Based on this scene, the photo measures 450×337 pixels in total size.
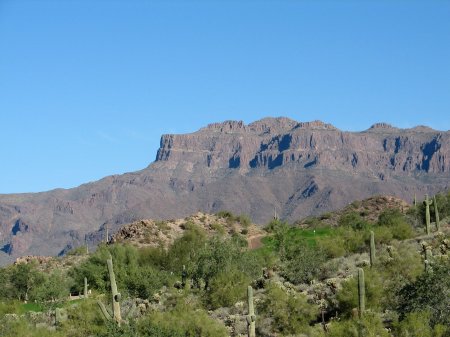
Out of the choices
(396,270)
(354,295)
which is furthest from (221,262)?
(354,295)

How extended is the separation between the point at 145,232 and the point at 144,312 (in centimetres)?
3804

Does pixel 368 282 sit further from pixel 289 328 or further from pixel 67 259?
pixel 67 259

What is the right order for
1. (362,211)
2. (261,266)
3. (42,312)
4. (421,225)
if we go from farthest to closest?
(362,211) < (421,225) < (261,266) < (42,312)

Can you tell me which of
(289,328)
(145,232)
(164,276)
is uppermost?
(145,232)

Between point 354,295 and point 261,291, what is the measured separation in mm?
8679

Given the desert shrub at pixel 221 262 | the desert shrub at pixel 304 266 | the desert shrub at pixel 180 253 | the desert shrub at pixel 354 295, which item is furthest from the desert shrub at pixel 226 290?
the desert shrub at pixel 180 253

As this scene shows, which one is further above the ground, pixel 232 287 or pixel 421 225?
pixel 421 225

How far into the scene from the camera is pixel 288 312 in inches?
1389

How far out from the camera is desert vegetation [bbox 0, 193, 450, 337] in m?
31.0

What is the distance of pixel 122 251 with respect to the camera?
63531mm

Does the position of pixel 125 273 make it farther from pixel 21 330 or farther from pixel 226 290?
pixel 21 330

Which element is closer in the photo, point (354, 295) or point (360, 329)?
point (360, 329)

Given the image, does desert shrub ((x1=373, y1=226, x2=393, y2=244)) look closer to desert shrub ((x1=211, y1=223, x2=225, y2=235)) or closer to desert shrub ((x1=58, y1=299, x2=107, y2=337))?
desert shrub ((x1=58, y1=299, x2=107, y2=337))

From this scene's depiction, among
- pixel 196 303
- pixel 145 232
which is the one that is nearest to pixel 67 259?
pixel 145 232
